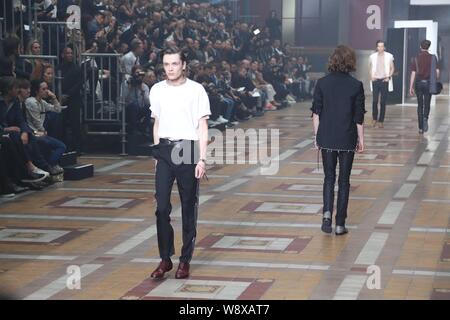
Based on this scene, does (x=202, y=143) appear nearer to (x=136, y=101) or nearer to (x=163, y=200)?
(x=163, y=200)

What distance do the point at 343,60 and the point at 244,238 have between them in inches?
82.5

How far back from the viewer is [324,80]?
11.5m

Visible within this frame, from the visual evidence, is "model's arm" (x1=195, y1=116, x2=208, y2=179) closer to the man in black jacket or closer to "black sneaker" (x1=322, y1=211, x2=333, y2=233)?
"black sneaker" (x1=322, y1=211, x2=333, y2=233)

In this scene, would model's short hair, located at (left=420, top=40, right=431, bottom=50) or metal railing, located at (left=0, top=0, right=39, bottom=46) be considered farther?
model's short hair, located at (left=420, top=40, right=431, bottom=50)

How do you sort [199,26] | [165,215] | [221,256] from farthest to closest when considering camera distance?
[199,26], [221,256], [165,215]

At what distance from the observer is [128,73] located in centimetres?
2027

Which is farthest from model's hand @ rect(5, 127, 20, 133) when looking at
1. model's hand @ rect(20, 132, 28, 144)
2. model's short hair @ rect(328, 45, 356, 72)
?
model's short hair @ rect(328, 45, 356, 72)

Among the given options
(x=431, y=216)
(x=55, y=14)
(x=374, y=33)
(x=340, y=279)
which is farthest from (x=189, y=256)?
(x=374, y=33)

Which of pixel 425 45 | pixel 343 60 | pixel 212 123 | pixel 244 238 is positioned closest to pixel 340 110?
pixel 343 60

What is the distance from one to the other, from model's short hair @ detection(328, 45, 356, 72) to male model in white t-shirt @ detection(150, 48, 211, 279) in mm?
2531

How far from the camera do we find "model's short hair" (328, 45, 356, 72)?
1134 cm

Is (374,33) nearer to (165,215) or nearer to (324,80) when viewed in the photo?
(324,80)

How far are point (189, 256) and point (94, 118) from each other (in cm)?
998
